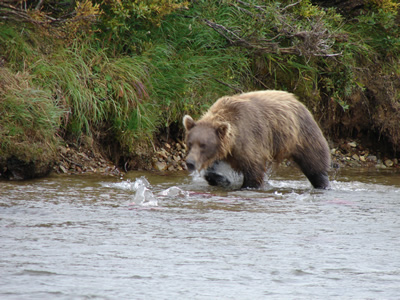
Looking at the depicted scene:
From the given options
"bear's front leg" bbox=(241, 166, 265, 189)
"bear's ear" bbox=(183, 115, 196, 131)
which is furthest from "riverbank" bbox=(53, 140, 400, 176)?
"bear's front leg" bbox=(241, 166, 265, 189)

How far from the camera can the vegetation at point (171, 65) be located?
7.23 m

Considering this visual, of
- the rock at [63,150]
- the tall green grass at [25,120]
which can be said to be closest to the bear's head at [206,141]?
the tall green grass at [25,120]

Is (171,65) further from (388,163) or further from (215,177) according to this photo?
(388,163)

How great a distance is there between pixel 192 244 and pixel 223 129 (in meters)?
2.89

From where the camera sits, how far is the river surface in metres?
3.27

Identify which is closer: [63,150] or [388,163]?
[63,150]

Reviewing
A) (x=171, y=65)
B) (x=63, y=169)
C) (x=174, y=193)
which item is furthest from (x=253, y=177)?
(x=171, y=65)

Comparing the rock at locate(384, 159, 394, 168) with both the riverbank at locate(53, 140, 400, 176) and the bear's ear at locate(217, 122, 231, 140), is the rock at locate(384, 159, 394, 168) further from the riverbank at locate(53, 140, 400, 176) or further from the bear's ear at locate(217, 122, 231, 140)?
the bear's ear at locate(217, 122, 231, 140)

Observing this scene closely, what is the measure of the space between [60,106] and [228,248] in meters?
3.86

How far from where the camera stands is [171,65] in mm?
8773

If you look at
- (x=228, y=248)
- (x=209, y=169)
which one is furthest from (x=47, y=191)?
(x=228, y=248)

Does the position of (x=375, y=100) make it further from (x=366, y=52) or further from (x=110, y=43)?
(x=110, y=43)

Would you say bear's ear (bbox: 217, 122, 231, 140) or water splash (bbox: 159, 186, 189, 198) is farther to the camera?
bear's ear (bbox: 217, 122, 231, 140)

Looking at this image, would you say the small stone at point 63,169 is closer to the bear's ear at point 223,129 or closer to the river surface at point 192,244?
the river surface at point 192,244
